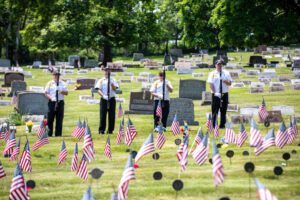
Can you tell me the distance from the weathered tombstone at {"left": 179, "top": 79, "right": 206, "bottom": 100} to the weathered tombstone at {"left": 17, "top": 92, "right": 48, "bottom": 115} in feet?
23.8

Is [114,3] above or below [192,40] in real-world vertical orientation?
above

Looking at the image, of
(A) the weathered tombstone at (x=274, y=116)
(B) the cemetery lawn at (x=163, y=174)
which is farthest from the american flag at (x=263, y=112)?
(A) the weathered tombstone at (x=274, y=116)

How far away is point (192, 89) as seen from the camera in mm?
23469

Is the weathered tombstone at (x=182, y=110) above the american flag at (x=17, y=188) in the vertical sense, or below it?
above

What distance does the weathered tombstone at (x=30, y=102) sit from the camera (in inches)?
762

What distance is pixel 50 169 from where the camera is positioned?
971cm

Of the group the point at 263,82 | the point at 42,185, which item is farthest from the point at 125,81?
the point at 42,185

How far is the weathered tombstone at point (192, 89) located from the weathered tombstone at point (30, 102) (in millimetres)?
7256

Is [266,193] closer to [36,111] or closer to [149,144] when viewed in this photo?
[149,144]

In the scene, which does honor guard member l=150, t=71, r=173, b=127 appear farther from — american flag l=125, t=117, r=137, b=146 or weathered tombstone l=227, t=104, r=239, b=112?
weathered tombstone l=227, t=104, r=239, b=112

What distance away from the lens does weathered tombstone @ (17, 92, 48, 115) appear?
63.5 feet

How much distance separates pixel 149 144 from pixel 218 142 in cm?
363

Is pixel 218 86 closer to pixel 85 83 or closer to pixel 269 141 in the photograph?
pixel 269 141

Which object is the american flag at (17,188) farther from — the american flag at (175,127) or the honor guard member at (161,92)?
the honor guard member at (161,92)
